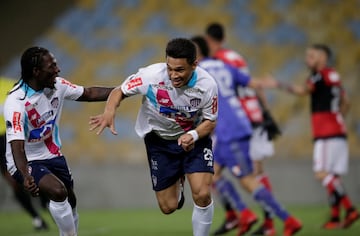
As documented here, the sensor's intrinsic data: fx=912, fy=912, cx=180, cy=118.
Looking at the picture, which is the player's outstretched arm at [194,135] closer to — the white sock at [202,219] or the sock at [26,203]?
the white sock at [202,219]

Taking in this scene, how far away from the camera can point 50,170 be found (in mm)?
7629

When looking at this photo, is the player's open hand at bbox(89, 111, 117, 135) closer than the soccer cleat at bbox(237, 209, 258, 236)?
Yes

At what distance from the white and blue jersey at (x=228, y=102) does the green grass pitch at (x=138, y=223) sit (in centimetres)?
121

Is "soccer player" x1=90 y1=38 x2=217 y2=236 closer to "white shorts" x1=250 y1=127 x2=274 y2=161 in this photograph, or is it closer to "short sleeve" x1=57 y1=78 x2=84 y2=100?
"short sleeve" x1=57 y1=78 x2=84 y2=100

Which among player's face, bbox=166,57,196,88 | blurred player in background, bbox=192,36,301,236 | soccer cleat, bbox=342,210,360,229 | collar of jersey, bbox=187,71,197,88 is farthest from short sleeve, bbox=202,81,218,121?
soccer cleat, bbox=342,210,360,229

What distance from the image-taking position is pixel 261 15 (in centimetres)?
1584

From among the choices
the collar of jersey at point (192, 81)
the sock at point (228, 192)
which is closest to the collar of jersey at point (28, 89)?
the collar of jersey at point (192, 81)

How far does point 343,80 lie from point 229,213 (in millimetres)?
5562

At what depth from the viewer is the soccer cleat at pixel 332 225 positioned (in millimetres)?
10625

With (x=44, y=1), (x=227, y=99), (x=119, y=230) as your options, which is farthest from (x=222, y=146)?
(x=44, y=1)

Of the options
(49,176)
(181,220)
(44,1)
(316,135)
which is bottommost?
(181,220)

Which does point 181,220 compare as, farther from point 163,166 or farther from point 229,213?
point 163,166

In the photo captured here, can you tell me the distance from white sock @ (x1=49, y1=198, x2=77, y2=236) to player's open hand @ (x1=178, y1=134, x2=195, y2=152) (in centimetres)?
105

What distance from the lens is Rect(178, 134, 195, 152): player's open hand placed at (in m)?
7.12
